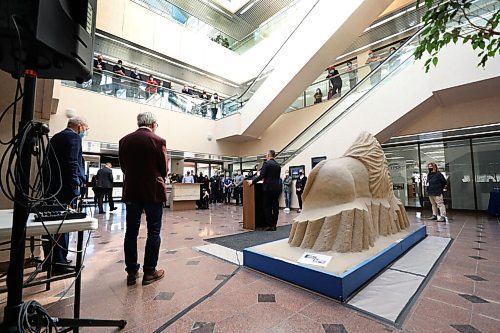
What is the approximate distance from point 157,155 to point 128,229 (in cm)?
76

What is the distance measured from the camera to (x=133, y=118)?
9.49 meters

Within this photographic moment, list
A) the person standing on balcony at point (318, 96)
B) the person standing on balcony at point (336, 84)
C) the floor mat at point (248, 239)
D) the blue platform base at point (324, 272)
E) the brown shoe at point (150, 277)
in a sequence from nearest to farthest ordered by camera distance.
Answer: the blue platform base at point (324, 272)
the brown shoe at point (150, 277)
the floor mat at point (248, 239)
the person standing on balcony at point (336, 84)
the person standing on balcony at point (318, 96)

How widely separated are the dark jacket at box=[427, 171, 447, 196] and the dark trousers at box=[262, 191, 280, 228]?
418 centimetres

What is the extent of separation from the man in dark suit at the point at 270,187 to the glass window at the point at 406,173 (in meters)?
6.39

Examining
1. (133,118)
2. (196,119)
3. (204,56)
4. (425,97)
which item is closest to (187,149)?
(196,119)

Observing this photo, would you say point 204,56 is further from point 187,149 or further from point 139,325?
point 139,325

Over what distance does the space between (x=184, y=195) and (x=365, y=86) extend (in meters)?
7.03

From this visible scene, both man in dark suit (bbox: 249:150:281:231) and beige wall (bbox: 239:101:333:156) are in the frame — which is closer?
man in dark suit (bbox: 249:150:281:231)

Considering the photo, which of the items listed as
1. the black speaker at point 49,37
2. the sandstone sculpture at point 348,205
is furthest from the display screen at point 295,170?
the black speaker at point 49,37

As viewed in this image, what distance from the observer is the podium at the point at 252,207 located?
512 cm

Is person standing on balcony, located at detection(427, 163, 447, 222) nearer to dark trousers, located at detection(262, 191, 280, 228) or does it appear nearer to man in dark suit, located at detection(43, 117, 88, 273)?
dark trousers, located at detection(262, 191, 280, 228)

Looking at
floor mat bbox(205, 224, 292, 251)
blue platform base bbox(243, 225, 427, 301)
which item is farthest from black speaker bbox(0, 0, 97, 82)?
floor mat bbox(205, 224, 292, 251)

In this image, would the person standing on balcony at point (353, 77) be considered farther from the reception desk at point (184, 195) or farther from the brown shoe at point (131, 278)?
the brown shoe at point (131, 278)

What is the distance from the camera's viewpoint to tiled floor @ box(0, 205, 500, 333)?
66.9 inches
